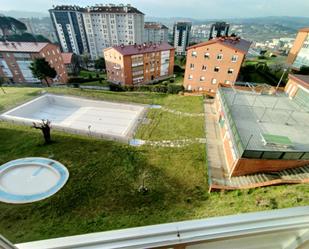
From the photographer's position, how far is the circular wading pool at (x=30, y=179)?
939 cm

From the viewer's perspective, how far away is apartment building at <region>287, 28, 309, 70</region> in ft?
108

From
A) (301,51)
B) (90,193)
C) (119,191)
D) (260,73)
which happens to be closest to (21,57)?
(90,193)

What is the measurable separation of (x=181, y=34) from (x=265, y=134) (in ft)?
278

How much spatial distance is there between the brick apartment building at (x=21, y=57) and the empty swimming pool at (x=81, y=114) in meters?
19.1

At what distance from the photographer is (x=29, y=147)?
12844mm

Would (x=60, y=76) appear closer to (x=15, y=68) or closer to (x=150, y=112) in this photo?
(x=15, y=68)

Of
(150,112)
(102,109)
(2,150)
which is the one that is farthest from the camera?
(102,109)

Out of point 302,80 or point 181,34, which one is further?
point 181,34

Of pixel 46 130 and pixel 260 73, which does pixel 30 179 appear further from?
pixel 260 73

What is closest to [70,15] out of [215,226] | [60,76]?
[60,76]

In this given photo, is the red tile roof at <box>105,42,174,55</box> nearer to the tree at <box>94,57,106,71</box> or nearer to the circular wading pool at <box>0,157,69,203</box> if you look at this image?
the tree at <box>94,57,106,71</box>

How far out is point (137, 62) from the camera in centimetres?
3491

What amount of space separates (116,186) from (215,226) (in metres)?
9.62

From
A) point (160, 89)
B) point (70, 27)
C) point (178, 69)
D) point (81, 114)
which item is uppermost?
point (70, 27)
